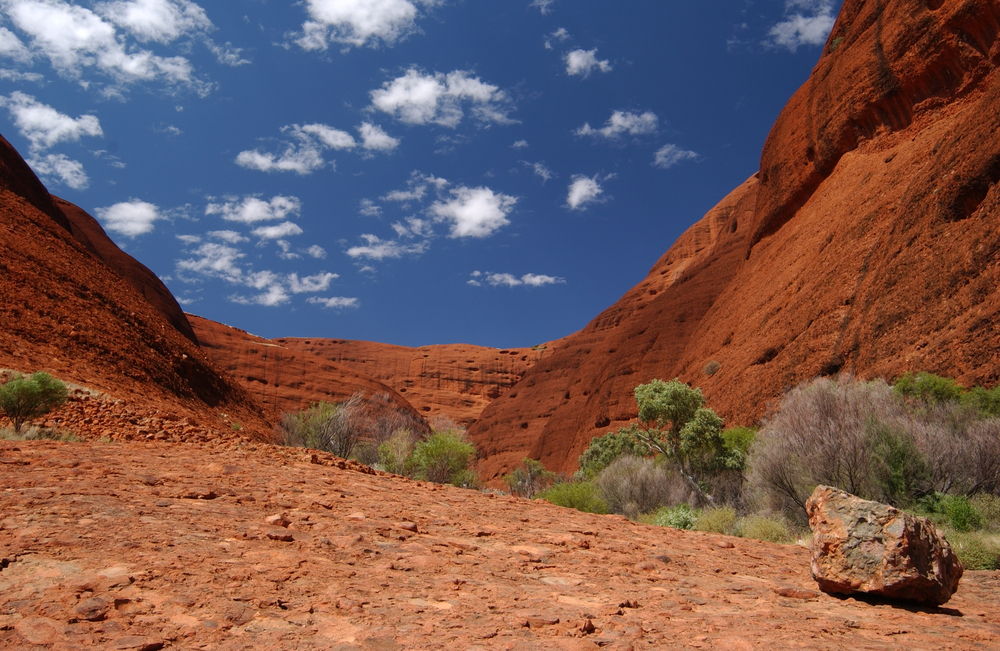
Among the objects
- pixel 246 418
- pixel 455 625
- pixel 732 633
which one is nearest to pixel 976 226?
pixel 732 633

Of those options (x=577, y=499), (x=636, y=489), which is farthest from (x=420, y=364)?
(x=577, y=499)

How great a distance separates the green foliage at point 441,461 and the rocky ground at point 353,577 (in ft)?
48.5

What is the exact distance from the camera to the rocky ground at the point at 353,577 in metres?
3.60

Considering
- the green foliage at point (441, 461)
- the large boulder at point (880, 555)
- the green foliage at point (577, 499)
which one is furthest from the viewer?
the green foliage at point (441, 461)

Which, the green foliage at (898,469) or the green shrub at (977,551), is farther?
the green foliage at (898,469)

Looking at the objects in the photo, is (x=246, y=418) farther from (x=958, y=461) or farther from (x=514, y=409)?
(x=514, y=409)

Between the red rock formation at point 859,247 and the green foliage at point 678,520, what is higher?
the red rock formation at point 859,247

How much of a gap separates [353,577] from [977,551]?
25.7ft

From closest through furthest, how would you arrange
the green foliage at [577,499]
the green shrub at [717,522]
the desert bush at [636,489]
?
the green shrub at [717,522] < the green foliage at [577,499] < the desert bush at [636,489]

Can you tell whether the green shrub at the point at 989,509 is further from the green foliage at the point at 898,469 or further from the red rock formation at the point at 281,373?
the red rock formation at the point at 281,373

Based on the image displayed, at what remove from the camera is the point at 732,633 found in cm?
411

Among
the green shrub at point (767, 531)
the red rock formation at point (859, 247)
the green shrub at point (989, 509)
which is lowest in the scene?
the green shrub at point (767, 531)

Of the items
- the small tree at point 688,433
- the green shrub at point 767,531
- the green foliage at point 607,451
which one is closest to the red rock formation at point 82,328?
the green shrub at point 767,531

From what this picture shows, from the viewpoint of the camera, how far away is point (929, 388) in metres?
16.2
